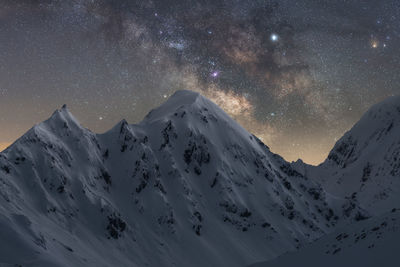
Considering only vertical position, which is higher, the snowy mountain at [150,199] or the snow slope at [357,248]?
the snowy mountain at [150,199]

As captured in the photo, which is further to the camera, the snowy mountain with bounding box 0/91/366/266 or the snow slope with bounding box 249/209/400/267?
the snowy mountain with bounding box 0/91/366/266

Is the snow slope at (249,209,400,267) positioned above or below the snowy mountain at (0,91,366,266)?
below

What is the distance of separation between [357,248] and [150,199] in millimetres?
140410

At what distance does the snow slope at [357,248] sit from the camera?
2748cm

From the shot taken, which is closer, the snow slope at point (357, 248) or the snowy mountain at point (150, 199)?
the snow slope at point (357, 248)

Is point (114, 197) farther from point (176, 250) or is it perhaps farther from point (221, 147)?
point (221, 147)

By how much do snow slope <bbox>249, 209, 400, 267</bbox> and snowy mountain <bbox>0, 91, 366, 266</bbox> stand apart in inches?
2602

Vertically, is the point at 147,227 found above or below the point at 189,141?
below

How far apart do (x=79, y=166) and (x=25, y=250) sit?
8686cm

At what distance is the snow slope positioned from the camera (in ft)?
90.2

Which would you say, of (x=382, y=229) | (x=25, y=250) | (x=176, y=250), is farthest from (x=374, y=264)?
(x=176, y=250)

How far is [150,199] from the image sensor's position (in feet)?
545

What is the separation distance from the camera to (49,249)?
81.5 meters

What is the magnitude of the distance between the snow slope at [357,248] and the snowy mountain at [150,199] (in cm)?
6609
